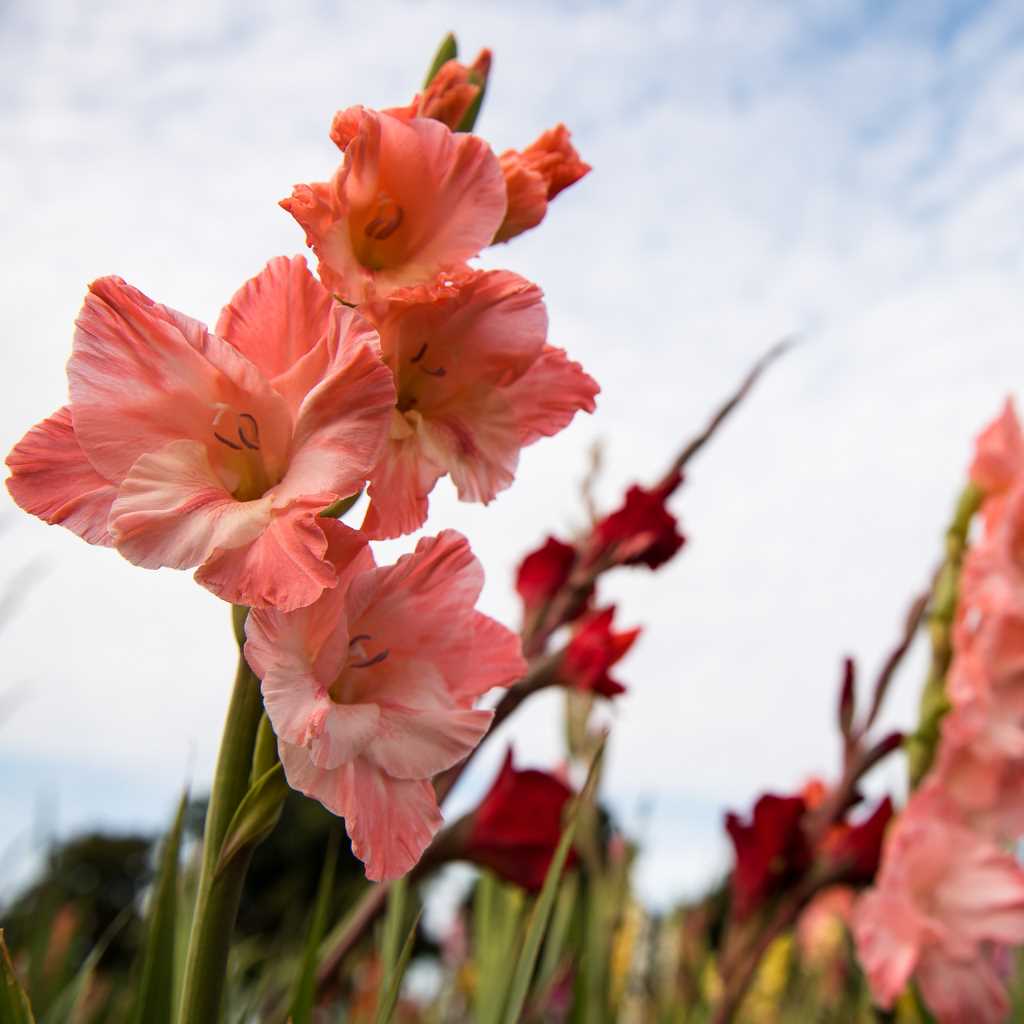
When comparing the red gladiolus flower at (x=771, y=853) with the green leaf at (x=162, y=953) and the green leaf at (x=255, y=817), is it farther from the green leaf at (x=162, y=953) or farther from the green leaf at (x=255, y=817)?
the green leaf at (x=255, y=817)

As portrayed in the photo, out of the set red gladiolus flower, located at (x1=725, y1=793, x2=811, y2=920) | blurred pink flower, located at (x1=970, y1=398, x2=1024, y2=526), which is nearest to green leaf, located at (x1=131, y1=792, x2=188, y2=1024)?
red gladiolus flower, located at (x1=725, y1=793, x2=811, y2=920)

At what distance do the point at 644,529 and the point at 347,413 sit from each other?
0.54 metres

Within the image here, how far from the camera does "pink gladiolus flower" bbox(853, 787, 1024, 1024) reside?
1482mm

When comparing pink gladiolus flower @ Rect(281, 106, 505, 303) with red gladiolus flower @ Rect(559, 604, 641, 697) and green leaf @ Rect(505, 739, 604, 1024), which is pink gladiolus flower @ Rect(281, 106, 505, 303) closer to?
green leaf @ Rect(505, 739, 604, 1024)

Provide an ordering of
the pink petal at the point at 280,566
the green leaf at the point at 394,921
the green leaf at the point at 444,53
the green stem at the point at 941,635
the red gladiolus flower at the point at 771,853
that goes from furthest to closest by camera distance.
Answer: the green stem at the point at 941,635 → the red gladiolus flower at the point at 771,853 → the green leaf at the point at 394,921 → the green leaf at the point at 444,53 → the pink petal at the point at 280,566

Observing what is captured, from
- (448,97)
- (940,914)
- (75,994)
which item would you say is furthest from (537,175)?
(940,914)

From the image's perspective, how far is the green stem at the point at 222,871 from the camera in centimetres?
71

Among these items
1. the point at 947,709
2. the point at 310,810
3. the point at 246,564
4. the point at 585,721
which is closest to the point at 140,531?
the point at 246,564

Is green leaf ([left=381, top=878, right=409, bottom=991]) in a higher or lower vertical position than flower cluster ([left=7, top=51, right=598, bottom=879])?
lower

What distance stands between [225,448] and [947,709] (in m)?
1.17

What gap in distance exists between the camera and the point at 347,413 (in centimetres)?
69

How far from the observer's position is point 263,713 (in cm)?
73

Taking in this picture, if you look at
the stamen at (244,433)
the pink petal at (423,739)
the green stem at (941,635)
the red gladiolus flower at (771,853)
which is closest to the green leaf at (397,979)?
the pink petal at (423,739)

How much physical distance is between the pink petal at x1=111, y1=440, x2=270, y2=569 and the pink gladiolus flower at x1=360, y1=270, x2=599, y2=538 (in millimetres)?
105
